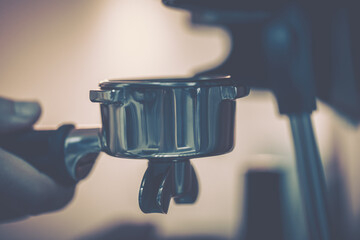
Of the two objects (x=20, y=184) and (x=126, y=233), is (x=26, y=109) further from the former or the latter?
(x=126, y=233)

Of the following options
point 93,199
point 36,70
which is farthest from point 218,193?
point 36,70

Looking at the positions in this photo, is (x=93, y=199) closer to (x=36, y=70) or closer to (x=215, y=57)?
(x=36, y=70)

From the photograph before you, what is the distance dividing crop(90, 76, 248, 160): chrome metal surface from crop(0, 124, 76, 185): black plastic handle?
9 centimetres

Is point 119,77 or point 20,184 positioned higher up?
point 119,77

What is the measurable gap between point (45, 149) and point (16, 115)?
57 millimetres

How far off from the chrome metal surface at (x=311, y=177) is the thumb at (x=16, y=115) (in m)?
0.26

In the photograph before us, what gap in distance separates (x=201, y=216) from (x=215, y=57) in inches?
18.7

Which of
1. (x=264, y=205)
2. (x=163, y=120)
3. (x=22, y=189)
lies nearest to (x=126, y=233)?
(x=264, y=205)

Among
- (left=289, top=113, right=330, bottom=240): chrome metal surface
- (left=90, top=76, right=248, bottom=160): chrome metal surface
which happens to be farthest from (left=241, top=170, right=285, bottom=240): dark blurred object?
(left=90, top=76, right=248, bottom=160): chrome metal surface

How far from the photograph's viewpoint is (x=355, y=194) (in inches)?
39.6

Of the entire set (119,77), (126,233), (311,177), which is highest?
(119,77)

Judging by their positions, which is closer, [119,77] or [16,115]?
[16,115]

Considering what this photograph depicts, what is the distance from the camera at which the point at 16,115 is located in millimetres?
354

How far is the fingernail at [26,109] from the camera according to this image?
1.18ft
